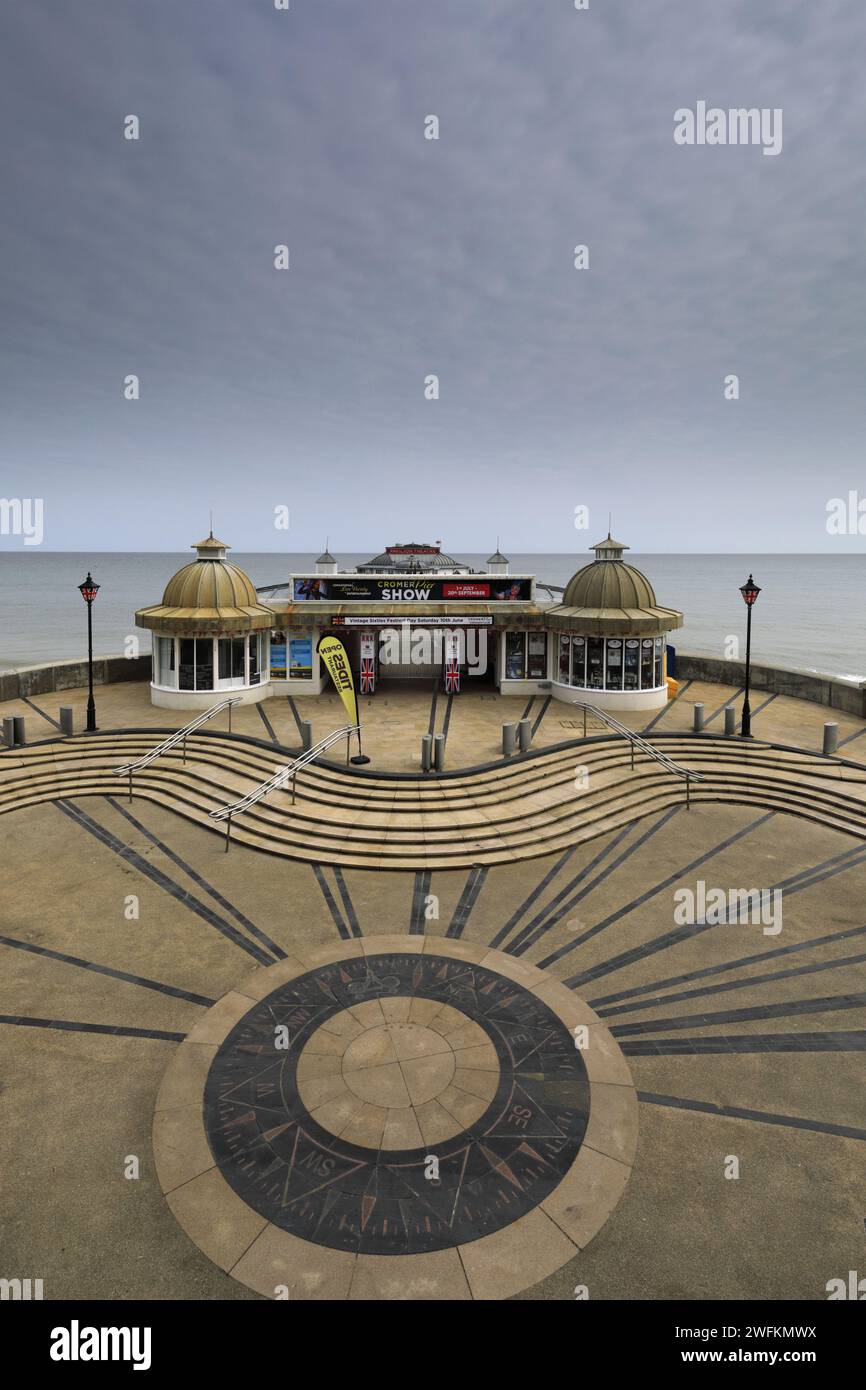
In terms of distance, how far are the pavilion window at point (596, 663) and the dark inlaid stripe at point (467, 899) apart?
14.3 metres

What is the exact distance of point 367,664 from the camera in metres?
31.3

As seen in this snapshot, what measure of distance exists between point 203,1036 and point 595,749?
15225 mm

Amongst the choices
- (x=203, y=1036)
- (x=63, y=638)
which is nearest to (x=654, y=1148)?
(x=203, y=1036)

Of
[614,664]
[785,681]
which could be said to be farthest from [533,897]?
[785,681]

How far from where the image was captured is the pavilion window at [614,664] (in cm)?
2798

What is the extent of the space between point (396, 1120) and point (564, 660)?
74.7 feet

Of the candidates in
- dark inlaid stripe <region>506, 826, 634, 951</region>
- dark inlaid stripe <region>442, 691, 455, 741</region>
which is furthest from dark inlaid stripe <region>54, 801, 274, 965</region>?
dark inlaid stripe <region>442, 691, 455, 741</region>

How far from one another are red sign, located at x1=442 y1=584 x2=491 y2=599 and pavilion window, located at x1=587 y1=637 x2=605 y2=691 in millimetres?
5193

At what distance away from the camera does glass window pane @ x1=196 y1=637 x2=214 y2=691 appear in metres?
27.6

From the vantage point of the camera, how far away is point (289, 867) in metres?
16.0

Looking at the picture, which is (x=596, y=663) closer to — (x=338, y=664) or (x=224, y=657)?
(x=338, y=664)

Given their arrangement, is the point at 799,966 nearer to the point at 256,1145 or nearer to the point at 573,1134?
the point at 573,1134

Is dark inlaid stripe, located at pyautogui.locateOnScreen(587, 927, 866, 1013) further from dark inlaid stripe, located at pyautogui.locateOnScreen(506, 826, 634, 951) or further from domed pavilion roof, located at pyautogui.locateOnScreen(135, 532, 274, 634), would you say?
domed pavilion roof, located at pyautogui.locateOnScreen(135, 532, 274, 634)
